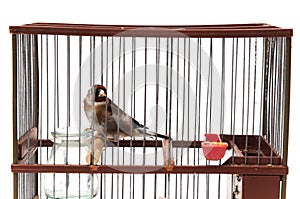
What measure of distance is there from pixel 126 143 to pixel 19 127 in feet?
1.31

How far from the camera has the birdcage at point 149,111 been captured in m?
1.85

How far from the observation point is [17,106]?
1830mm

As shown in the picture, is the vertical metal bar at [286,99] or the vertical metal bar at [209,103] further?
the vertical metal bar at [209,103]

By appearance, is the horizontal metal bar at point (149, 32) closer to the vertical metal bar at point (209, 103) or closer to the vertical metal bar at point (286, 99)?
the vertical metal bar at point (286, 99)

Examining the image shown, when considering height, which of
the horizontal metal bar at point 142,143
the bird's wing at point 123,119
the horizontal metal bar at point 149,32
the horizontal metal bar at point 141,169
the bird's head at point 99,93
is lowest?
the horizontal metal bar at point 141,169

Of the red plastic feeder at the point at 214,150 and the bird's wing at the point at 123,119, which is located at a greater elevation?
the bird's wing at the point at 123,119

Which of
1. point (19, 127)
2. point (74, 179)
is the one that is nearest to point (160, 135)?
point (74, 179)

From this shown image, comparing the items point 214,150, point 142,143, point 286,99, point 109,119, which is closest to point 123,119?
point 109,119

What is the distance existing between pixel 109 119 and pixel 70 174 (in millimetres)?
220

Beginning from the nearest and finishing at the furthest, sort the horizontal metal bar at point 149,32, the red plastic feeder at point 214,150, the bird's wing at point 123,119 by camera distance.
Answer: the horizontal metal bar at point 149,32, the red plastic feeder at point 214,150, the bird's wing at point 123,119

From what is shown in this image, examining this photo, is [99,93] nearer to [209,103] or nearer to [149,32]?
[149,32]

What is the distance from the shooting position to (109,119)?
1980 millimetres

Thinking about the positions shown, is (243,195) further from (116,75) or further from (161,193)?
(116,75)

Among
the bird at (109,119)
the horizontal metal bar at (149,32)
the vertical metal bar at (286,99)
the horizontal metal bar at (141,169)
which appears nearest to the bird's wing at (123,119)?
the bird at (109,119)
